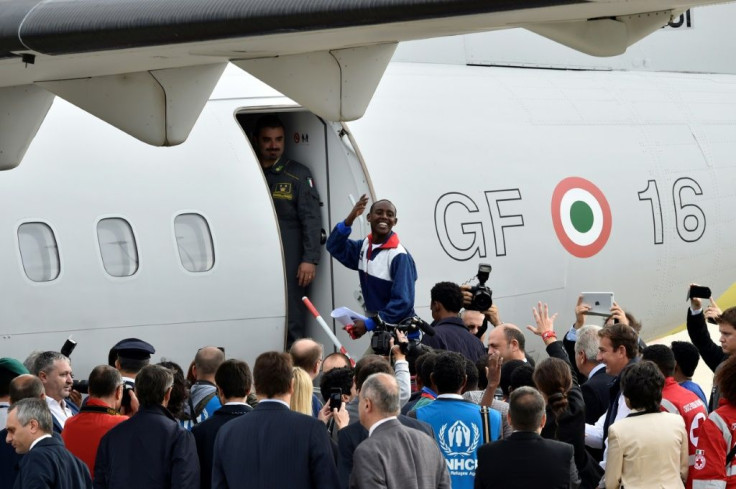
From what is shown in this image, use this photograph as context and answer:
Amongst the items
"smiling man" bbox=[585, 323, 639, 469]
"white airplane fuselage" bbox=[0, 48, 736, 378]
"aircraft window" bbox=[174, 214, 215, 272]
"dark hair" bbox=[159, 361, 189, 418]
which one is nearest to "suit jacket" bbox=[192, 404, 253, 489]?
"dark hair" bbox=[159, 361, 189, 418]

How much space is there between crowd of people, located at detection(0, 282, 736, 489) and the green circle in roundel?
4.36 metres

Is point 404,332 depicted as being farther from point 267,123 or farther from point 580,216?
point 580,216

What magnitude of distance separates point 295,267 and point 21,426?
561 cm

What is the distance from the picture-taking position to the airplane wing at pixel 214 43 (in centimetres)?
694

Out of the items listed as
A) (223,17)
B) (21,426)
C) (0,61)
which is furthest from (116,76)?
(21,426)

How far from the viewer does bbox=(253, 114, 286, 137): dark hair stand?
1255cm

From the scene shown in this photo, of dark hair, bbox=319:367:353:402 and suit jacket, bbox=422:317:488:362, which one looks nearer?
dark hair, bbox=319:367:353:402

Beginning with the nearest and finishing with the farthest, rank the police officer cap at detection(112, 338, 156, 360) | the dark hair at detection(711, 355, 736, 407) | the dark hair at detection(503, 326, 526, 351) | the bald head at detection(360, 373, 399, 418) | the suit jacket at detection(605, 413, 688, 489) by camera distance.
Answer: the bald head at detection(360, 373, 399, 418) < the dark hair at detection(711, 355, 736, 407) < the suit jacket at detection(605, 413, 688, 489) < the police officer cap at detection(112, 338, 156, 360) < the dark hair at detection(503, 326, 526, 351)

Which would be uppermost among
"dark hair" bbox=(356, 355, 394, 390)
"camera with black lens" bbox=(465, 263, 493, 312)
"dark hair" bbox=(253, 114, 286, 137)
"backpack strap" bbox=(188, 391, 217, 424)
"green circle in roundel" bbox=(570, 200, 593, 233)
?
"dark hair" bbox=(253, 114, 286, 137)

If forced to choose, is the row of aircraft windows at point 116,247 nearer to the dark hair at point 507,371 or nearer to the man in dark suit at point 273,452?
the dark hair at point 507,371

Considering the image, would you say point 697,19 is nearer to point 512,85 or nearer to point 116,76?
point 512,85

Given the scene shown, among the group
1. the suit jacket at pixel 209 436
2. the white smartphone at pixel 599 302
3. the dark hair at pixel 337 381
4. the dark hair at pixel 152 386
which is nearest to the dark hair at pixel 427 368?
the dark hair at pixel 337 381

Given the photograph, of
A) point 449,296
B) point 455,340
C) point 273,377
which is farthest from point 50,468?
point 449,296

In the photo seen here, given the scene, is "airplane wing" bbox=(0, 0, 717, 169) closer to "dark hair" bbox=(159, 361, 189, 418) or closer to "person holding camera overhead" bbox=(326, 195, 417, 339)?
"dark hair" bbox=(159, 361, 189, 418)
